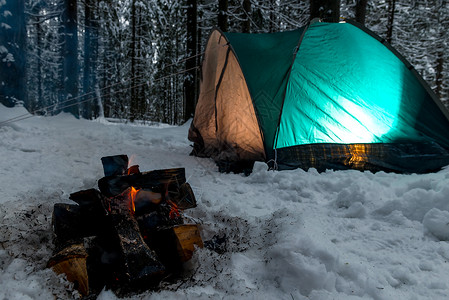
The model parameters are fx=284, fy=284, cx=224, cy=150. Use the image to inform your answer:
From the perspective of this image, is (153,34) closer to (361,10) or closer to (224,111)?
(361,10)

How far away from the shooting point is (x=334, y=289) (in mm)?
1619

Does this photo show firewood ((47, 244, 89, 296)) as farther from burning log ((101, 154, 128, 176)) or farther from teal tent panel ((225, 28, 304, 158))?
teal tent panel ((225, 28, 304, 158))

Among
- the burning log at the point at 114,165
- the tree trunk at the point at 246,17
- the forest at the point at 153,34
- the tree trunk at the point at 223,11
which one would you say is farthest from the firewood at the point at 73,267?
Answer: the tree trunk at the point at 246,17

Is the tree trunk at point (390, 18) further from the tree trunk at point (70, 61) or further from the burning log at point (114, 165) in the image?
the burning log at point (114, 165)

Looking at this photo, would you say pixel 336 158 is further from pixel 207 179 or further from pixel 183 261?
pixel 183 261

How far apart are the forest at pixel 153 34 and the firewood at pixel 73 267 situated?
4015mm

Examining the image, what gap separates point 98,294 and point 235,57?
436 cm

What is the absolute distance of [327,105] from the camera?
4.94m

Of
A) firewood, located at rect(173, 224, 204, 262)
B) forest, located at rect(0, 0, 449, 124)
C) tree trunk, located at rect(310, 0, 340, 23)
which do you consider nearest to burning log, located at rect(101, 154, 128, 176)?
firewood, located at rect(173, 224, 204, 262)

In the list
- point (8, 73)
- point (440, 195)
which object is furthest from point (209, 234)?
point (8, 73)

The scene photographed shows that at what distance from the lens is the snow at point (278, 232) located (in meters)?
1.64

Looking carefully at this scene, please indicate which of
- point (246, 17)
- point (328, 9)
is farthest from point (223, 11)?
point (328, 9)

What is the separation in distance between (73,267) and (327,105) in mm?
4476

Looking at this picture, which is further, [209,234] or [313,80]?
[313,80]
